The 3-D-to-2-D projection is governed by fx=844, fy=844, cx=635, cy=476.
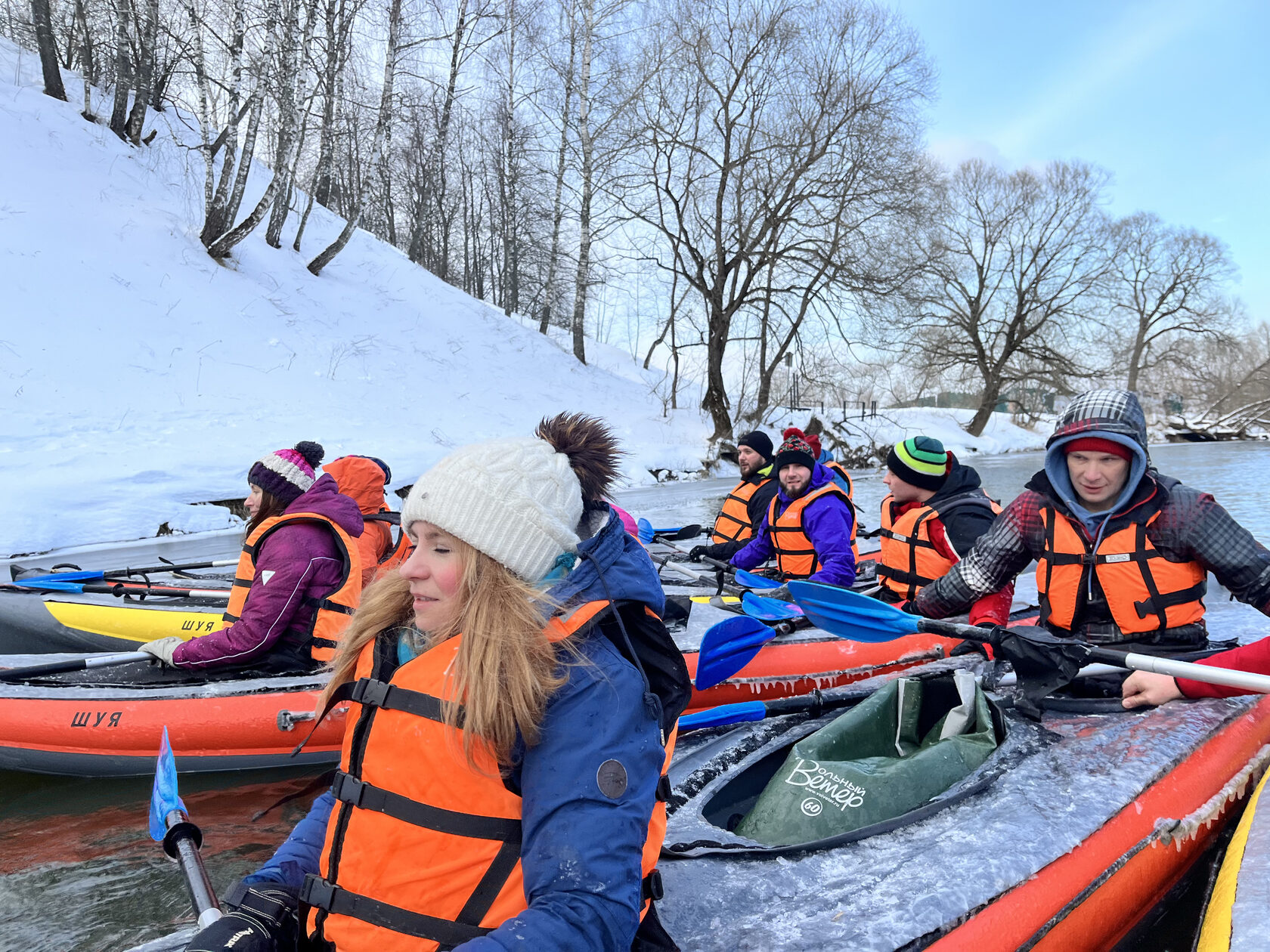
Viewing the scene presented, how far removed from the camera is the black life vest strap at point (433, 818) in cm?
122

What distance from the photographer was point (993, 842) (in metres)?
1.97

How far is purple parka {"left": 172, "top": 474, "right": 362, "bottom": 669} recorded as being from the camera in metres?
3.34

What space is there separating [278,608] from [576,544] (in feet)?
8.29

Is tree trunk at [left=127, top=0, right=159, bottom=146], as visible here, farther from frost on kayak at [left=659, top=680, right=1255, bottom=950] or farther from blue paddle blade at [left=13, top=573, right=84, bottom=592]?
frost on kayak at [left=659, top=680, right=1255, bottom=950]

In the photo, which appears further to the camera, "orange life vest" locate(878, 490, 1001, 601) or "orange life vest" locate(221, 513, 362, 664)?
"orange life vest" locate(878, 490, 1001, 601)

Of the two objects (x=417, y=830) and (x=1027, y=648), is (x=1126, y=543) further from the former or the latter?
(x=417, y=830)

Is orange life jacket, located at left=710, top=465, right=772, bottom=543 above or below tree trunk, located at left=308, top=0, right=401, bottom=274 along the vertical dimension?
below

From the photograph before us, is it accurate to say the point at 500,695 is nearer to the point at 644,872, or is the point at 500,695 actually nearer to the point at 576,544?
the point at 576,544

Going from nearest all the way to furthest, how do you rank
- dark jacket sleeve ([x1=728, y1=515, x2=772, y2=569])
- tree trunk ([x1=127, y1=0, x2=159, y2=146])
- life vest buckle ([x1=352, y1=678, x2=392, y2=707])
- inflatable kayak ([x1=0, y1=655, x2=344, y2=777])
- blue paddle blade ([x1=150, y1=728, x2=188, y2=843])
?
life vest buckle ([x1=352, y1=678, x2=392, y2=707]) < blue paddle blade ([x1=150, y1=728, x2=188, y2=843]) < inflatable kayak ([x1=0, y1=655, x2=344, y2=777]) < dark jacket sleeve ([x1=728, y1=515, x2=772, y2=569]) < tree trunk ([x1=127, y1=0, x2=159, y2=146])

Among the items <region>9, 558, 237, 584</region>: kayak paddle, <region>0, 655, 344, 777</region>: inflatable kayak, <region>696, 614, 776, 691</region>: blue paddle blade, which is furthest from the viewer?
<region>9, 558, 237, 584</region>: kayak paddle

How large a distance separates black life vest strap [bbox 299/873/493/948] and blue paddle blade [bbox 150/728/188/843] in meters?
0.87

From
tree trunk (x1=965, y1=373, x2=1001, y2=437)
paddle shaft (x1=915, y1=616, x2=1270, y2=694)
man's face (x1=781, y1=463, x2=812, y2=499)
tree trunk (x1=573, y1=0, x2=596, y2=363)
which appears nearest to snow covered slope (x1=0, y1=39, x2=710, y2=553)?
tree trunk (x1=573, y1=0, x2=596, y2=363)

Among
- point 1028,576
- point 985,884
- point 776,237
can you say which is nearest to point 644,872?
point 985,884

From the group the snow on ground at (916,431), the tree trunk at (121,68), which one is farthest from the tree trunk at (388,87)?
the snow on ground at (916,431)
